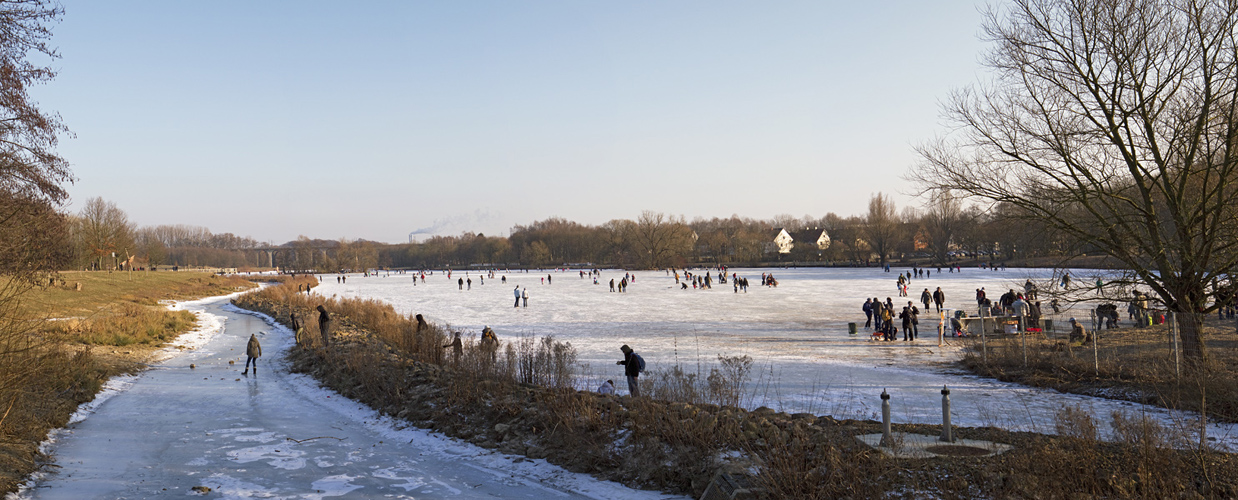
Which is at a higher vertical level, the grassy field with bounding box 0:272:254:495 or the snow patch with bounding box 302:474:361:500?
the grassy field with bounding box 0:272:254:495

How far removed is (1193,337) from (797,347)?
8924 millimetres

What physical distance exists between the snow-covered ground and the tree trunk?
152 centimetres

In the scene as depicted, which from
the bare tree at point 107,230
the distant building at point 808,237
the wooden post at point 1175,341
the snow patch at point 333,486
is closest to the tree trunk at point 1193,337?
the wooden post at point 1175,341

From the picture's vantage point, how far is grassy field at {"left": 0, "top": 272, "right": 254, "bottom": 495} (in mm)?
7449

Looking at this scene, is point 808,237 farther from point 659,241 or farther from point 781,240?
point 659,241

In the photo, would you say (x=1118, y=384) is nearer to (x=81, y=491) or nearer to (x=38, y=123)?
(x=81, y=491)

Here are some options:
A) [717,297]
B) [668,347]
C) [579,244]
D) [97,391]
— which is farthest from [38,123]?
[579,244]

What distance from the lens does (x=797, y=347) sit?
748 inches

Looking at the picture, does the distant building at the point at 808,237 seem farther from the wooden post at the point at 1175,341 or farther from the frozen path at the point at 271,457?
the frozen path at the point at 271,457

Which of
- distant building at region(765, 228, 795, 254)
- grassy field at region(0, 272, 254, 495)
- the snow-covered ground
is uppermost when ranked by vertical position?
distant building at region(765, 228, 795, 254)

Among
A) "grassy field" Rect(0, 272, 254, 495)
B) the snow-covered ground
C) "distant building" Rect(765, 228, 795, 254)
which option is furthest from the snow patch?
"distant building" Rect(765, 228, 795, 254)

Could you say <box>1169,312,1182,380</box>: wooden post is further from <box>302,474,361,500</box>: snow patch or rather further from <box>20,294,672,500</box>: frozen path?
<box>302,474,361,500</box>: snow patch

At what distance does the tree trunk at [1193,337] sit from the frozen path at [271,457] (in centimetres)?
1004

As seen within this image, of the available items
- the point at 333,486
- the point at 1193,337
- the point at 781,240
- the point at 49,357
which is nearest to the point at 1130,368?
the point at 1193,337
